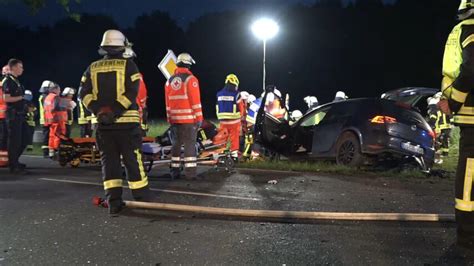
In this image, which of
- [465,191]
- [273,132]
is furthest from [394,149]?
[465,191]

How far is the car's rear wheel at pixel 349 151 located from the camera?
8711mm

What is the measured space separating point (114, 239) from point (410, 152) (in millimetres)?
5610

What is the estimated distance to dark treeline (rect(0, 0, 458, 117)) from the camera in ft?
144

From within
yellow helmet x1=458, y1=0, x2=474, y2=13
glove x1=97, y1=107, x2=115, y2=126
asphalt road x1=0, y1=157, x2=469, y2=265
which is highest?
yellow helmet x1=458, y1=0, x2=474, y2=13

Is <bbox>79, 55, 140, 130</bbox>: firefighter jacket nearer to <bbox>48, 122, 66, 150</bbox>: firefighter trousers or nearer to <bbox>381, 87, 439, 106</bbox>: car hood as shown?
<bbox>48, 122, 66, 150</bbox>: firefighter trousers

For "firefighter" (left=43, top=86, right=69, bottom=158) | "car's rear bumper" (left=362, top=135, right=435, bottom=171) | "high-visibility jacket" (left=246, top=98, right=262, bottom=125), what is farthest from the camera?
"firefighter" (left=43, top=86, right=69, bottom=158)

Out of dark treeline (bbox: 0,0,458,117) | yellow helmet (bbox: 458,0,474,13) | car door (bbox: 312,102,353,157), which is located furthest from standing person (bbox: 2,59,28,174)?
dark treeline (bbox: 0,0,458,117)

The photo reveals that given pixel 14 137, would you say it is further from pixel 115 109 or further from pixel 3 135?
pixel 115 109

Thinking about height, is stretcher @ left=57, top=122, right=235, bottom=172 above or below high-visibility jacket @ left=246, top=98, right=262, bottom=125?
below

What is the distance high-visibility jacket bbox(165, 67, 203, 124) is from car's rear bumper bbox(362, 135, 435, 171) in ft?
9.59

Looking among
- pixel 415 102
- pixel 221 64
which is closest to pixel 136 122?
pixel 415 102

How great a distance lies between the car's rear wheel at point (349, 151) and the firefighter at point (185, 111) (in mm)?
2742

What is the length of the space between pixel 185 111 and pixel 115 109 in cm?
226

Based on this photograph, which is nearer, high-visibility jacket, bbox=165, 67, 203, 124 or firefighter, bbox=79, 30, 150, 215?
firefighter, bbox=79, 30, 150, 215
